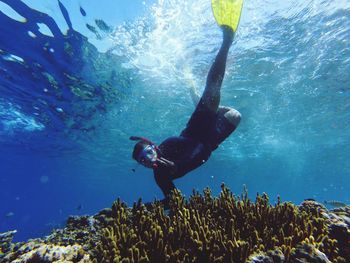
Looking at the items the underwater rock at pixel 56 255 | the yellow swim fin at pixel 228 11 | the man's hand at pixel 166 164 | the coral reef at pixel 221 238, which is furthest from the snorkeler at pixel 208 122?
the underwater rock at pixel 56 255

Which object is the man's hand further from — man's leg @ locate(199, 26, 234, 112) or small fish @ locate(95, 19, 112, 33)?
small fish @ locate(95, 19, 112, 33)

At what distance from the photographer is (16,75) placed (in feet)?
60.5

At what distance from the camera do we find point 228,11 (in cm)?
728

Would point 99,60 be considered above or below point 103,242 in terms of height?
above

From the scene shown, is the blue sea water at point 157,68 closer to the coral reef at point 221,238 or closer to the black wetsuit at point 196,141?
the black wetsuit at point 196,141

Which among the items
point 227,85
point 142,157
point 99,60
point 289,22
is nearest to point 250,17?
point 289,22

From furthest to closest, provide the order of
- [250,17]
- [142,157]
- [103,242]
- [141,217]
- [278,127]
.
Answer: [278,127], [250,17], [142,157], [141,217], [103,242]

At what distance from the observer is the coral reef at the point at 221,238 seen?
11.3 ft

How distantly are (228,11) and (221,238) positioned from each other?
6.12m

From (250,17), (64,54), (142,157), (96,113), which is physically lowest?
(142,157)

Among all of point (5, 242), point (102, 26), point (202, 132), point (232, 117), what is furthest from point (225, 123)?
point (102, 26)

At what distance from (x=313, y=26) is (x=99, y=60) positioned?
12.8 meters

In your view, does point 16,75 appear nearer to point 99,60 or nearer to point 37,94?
point 37,94

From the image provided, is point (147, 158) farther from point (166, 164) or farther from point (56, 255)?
point (56, 255)
